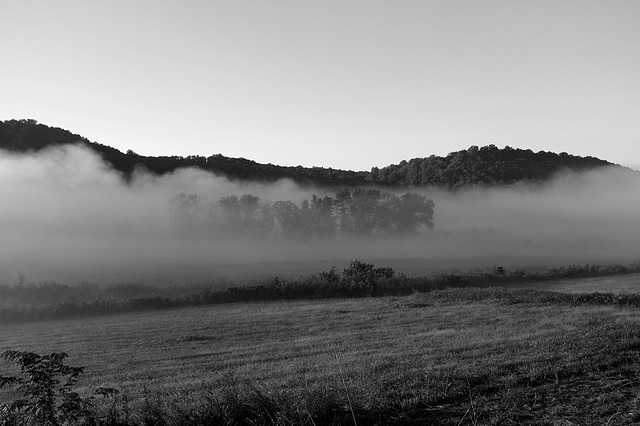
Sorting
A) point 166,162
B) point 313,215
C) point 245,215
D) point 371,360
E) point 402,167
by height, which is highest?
point 402,167

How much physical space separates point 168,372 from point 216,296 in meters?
22.8

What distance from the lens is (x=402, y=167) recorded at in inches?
5817

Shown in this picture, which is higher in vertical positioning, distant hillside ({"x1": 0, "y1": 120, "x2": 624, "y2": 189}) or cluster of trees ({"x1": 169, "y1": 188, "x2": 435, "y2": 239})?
distant hillside ({"x1": 0, "y1": 120, "x2": 624, "y2": 189})

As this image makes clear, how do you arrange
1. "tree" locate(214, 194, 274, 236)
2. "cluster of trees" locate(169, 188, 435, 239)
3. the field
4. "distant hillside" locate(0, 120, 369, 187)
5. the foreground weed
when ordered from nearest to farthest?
the foreground weed
the field
"distant hillside" locate(0, 120, 369, 187)
"cluster of trees" locate(169, 188, 435, 239)
"tree" locate(214, 194, 274, 236)

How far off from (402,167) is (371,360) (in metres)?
136

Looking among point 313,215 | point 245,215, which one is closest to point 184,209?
point 245,215

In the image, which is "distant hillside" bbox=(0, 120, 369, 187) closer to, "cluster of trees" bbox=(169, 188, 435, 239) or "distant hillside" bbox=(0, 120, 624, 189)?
"distant hillside" bbox=(0, 120, 624, 189)

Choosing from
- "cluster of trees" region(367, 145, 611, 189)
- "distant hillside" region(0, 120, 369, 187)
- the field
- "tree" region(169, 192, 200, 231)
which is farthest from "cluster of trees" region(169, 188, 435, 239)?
the field

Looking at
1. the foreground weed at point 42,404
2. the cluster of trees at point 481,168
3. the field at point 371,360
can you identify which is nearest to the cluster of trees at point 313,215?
the cluster of trees at point 481,168

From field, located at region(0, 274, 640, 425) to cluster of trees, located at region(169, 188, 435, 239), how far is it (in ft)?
216

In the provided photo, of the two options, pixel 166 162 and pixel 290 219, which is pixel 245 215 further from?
pixel 166 162

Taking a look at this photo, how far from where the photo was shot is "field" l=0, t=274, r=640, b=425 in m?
8.68

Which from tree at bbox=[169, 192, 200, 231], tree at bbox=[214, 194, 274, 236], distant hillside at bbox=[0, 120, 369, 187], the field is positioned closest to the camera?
the field

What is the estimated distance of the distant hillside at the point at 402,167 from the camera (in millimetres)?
114875
